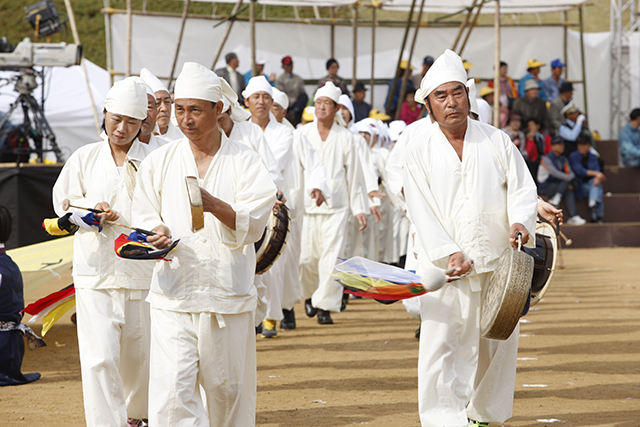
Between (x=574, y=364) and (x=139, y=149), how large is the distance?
4.03m

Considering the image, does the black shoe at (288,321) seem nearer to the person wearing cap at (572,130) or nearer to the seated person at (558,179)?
the seated person at (558,179)

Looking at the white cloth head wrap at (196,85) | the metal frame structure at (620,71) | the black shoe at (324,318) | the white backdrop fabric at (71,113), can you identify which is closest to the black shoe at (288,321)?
the black shoe at (324,318)

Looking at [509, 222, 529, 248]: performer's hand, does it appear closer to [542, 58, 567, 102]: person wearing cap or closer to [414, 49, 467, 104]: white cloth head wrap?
[414, 49, 467, 104]: white cloth head wrap

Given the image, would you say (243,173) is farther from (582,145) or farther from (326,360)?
(582,145)

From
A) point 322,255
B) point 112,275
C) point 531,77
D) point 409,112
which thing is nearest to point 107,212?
point 112,275

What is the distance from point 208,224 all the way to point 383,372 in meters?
→ 3.03

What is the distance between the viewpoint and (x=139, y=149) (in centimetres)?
479

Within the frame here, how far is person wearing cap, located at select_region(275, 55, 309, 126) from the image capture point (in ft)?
51.8

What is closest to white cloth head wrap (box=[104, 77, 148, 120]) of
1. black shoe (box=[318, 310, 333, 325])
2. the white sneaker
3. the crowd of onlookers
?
black shoe (box=[318, 310, 333, 325])

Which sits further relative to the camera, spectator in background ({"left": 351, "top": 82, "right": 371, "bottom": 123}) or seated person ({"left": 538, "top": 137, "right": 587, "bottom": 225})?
seated person ({"left": 538, "top": 137, "right": 587, "bottom": 225})

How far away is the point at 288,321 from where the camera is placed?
8.47 metres

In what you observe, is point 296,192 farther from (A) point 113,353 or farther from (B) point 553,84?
(B) point 553,84

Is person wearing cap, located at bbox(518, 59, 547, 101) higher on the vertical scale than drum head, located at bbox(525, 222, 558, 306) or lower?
higher

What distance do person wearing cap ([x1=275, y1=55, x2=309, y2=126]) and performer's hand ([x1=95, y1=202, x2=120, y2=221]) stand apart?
1121 centimetres
